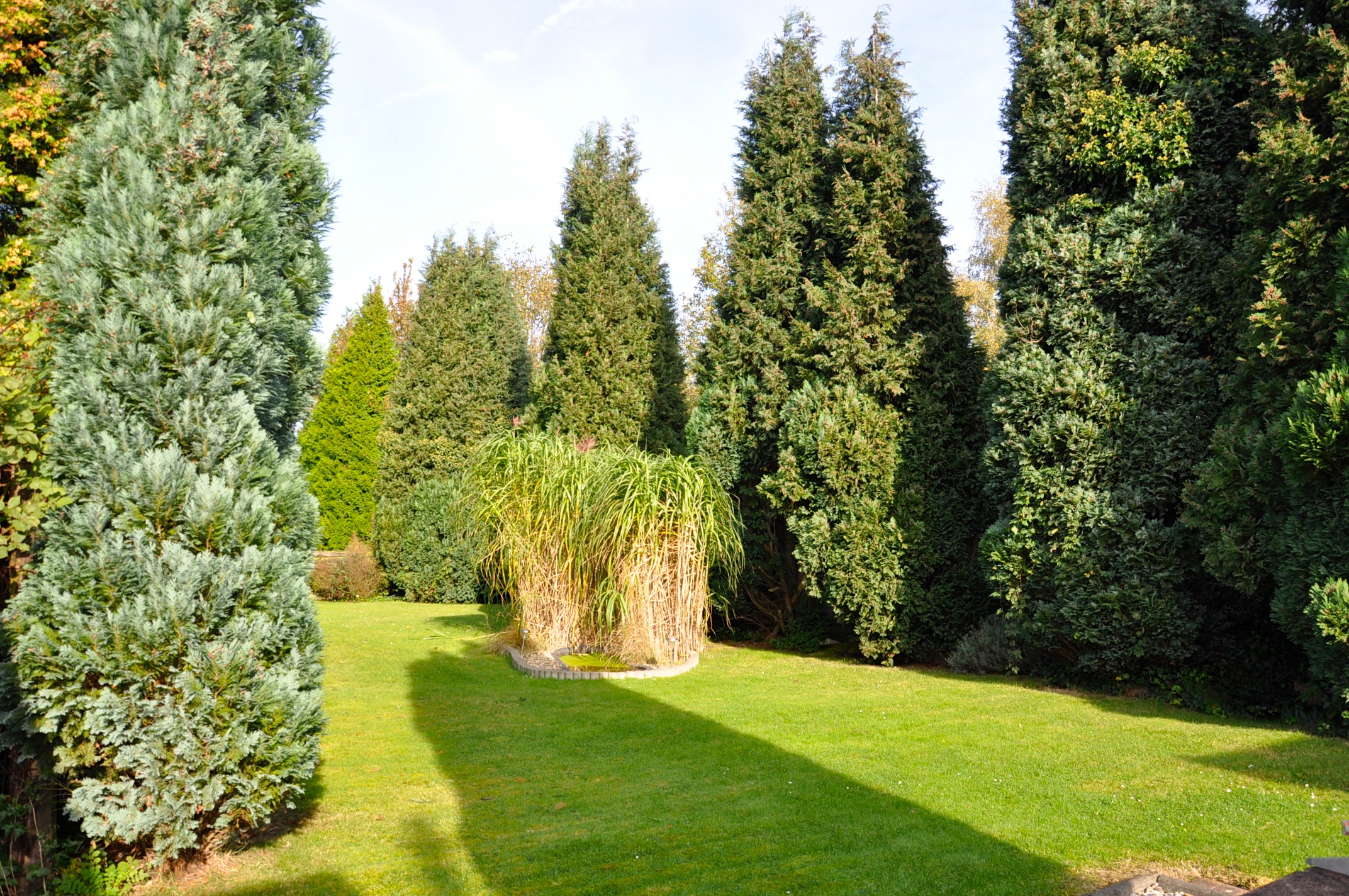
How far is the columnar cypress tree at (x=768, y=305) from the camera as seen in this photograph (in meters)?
11.6

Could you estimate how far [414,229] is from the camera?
17.9m

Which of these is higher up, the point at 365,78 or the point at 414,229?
the point at 414,229

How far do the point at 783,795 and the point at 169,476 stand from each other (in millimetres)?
3791

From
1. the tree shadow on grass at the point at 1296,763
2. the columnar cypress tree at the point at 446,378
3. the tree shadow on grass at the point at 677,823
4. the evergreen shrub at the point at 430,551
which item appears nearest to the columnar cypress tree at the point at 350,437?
the columnar cypress tree at the point at 446,378

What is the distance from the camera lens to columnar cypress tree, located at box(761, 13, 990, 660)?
9719mm

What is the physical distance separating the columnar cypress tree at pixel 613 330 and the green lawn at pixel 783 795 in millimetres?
6733

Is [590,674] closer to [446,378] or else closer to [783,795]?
[783,795]

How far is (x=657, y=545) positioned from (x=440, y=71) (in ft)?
17.4

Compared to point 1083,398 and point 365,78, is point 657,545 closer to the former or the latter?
point 1083,398

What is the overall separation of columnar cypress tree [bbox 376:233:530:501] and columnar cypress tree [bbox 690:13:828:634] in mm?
6557

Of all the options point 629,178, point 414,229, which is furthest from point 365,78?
point 414,229

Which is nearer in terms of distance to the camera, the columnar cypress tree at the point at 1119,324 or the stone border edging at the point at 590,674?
the columnar cypress tree at the point at 1119,324

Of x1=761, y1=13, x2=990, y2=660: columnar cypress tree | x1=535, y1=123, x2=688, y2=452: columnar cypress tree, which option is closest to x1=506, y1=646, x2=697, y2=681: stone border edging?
x1=761, y1=13, x2=990, y2=660: columnar cypress tree

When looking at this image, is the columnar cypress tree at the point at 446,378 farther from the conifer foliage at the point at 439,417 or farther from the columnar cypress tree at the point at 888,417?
the columnar cypress tree at the point at 888,417
